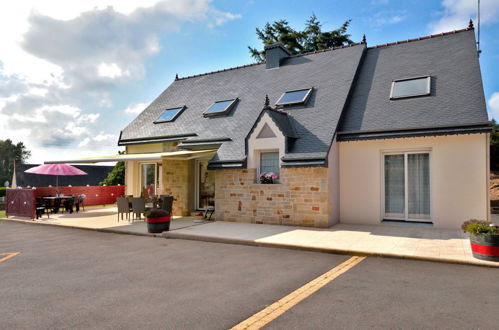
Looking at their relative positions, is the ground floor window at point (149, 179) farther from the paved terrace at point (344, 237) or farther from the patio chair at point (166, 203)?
the paved terrace at point (344, 237)

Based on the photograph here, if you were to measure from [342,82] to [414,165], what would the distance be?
459 cm

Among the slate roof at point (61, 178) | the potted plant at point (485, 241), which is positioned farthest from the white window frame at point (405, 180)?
the slate roof at point (61, 178)

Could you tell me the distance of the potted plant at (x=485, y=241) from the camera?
666 centimetres

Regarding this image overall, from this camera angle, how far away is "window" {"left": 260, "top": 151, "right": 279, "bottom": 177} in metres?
12.4

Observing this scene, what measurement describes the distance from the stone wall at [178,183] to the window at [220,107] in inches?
103

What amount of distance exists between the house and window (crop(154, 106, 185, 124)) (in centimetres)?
140

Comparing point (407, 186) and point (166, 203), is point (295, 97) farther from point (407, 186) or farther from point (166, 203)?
point (166, 203)

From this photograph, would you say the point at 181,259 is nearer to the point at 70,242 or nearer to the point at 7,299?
the point at 7,299

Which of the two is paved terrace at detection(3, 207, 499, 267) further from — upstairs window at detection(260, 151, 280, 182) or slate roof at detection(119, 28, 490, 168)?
slate roof at detection(119, 28, 490, 168)

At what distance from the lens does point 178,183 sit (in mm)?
14789

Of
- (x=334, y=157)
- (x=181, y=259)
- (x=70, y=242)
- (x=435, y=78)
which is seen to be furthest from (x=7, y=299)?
(x=435, y=78)

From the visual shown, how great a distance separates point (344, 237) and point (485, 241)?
3.32m

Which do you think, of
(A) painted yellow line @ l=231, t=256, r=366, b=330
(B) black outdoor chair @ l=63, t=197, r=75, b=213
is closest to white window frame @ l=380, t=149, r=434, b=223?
(A) painted yellow line @ l=231, t=256, r=366, b=330

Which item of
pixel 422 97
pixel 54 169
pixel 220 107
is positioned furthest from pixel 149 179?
pixel 422 97
